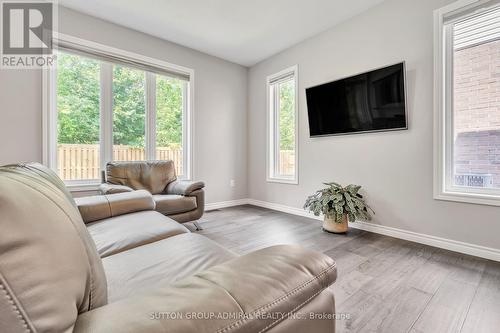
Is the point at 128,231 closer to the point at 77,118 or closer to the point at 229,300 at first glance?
the point at 229,300

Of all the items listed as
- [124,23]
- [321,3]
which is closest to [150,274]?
[321,3]

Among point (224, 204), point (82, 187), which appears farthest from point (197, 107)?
point (82, 187)

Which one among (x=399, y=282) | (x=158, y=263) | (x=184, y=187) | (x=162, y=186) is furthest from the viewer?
(x=162, y=186)

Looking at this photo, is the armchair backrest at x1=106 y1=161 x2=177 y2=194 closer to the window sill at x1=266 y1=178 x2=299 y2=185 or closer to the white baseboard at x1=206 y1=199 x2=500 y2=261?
the window sill at x1=266 y1=178 x2=299 y2=185

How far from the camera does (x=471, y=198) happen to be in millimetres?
2068

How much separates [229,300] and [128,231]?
1080 millimetres

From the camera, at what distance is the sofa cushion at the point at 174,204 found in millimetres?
2484

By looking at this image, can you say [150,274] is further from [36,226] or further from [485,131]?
[485,131]

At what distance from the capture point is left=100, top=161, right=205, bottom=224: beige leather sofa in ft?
8.39

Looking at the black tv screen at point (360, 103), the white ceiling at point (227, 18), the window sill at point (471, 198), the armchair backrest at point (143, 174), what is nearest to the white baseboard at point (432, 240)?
the window sill at point (471, 198)

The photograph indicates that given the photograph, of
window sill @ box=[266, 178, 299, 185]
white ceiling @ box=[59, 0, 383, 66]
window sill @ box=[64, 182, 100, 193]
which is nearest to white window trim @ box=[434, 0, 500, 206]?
white ceiling @ box=[59, 0, 383, 66]

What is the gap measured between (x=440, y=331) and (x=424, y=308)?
0.58 ft

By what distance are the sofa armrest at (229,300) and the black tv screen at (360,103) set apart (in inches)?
97.2

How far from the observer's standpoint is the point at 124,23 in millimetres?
3029
